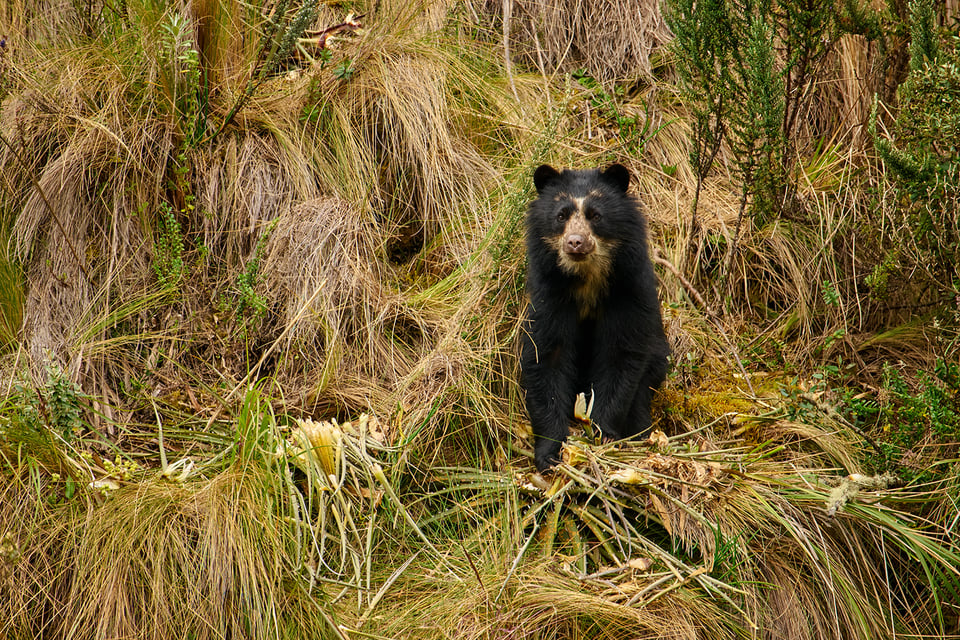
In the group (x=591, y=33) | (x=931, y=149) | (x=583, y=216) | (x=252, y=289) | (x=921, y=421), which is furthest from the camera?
(x=591, y=33)

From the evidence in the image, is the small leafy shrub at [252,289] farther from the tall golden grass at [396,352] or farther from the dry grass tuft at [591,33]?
the dry grass tuft at [591,33]

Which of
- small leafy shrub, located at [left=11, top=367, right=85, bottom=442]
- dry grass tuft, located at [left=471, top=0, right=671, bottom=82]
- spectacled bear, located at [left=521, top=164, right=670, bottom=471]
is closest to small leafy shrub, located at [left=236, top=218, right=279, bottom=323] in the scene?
small leafy shrub, located at [left=11, top=367, right=85, bottom=442]

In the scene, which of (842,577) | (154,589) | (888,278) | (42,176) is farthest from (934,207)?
(42,176)

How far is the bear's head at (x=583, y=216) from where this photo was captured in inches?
161

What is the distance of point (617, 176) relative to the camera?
4285mm

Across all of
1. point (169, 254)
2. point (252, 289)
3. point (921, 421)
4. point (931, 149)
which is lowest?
point (921, 421)

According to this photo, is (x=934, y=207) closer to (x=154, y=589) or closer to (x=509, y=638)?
(x=509, y=638)

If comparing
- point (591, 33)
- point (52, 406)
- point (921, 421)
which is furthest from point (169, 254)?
point (921, 421)

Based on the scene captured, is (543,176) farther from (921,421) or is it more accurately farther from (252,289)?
(921,421)

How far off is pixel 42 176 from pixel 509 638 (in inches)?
125

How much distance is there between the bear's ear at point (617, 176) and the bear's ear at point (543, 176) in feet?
0.71

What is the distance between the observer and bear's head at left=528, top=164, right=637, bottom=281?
4.09 meters

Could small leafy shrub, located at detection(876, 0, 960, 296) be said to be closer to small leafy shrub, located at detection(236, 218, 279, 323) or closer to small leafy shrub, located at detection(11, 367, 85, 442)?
small leafy shrub, located at detection(236, 218, 279, 323)

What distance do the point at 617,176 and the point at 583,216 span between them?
0.93ft
